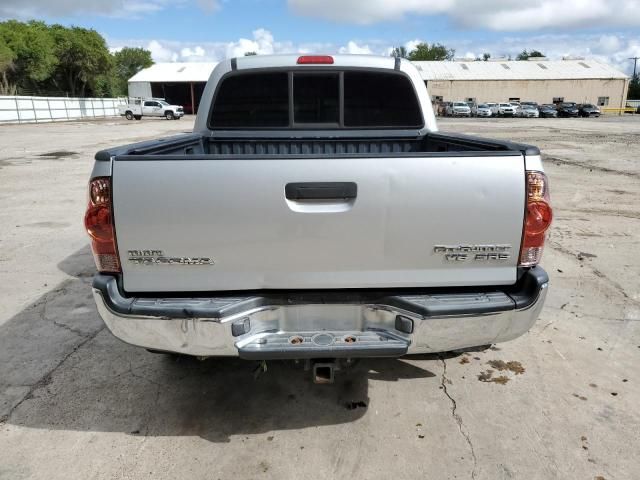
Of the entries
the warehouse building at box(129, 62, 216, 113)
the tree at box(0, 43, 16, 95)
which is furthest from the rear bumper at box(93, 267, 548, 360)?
the tree at box(0, 43, 16, 95)

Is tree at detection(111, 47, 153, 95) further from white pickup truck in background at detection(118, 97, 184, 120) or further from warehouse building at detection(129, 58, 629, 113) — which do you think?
white pickup truck in background at detection(118, 97, 184, 120)

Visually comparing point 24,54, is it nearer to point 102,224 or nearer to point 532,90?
point 532,90

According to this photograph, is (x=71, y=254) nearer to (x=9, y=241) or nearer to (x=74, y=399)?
(x=9, y=241)

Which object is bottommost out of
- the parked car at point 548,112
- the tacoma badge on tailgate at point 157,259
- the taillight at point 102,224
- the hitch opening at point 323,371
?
the parked car at point 548,112

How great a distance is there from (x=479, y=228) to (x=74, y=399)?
2797 mm

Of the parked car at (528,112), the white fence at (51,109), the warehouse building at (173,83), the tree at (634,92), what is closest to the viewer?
the white fence at (51,109)

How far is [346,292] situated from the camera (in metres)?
2.67

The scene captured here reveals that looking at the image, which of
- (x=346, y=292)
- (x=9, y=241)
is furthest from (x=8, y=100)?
(x=346, y=292)

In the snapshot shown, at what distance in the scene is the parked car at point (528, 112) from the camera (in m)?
48.6

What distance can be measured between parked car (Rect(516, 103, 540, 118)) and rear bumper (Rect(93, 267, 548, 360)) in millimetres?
51366

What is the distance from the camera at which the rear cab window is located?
14.0 ft

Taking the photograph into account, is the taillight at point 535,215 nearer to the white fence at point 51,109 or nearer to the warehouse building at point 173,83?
the white fence at point 51,109

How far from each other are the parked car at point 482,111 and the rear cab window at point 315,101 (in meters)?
48.8

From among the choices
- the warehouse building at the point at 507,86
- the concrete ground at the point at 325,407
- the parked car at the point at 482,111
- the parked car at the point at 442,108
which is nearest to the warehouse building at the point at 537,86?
the warehouse building at the point at 507,86
